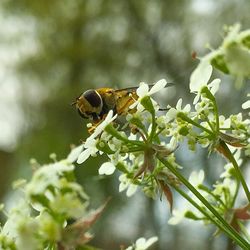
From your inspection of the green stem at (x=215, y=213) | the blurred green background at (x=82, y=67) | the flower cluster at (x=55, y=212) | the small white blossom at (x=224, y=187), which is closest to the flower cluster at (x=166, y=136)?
the green stem at (x=215, y=213)

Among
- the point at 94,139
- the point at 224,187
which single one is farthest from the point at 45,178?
the point at 224,187

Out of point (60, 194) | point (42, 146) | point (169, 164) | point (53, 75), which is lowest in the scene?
point (60, 194)

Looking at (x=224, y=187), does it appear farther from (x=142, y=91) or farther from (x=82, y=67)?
(x=82, y=67)

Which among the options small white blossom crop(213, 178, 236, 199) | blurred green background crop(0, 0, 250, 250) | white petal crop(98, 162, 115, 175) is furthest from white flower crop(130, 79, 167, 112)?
blurred green background crop(0, 0, 250, 250)

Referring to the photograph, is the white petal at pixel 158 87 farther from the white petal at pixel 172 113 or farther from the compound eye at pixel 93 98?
the compound eye at pixel 93 98

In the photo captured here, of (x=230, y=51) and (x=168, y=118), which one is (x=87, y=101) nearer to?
(x=168, y=118)

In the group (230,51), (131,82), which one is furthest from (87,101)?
(131,82)
